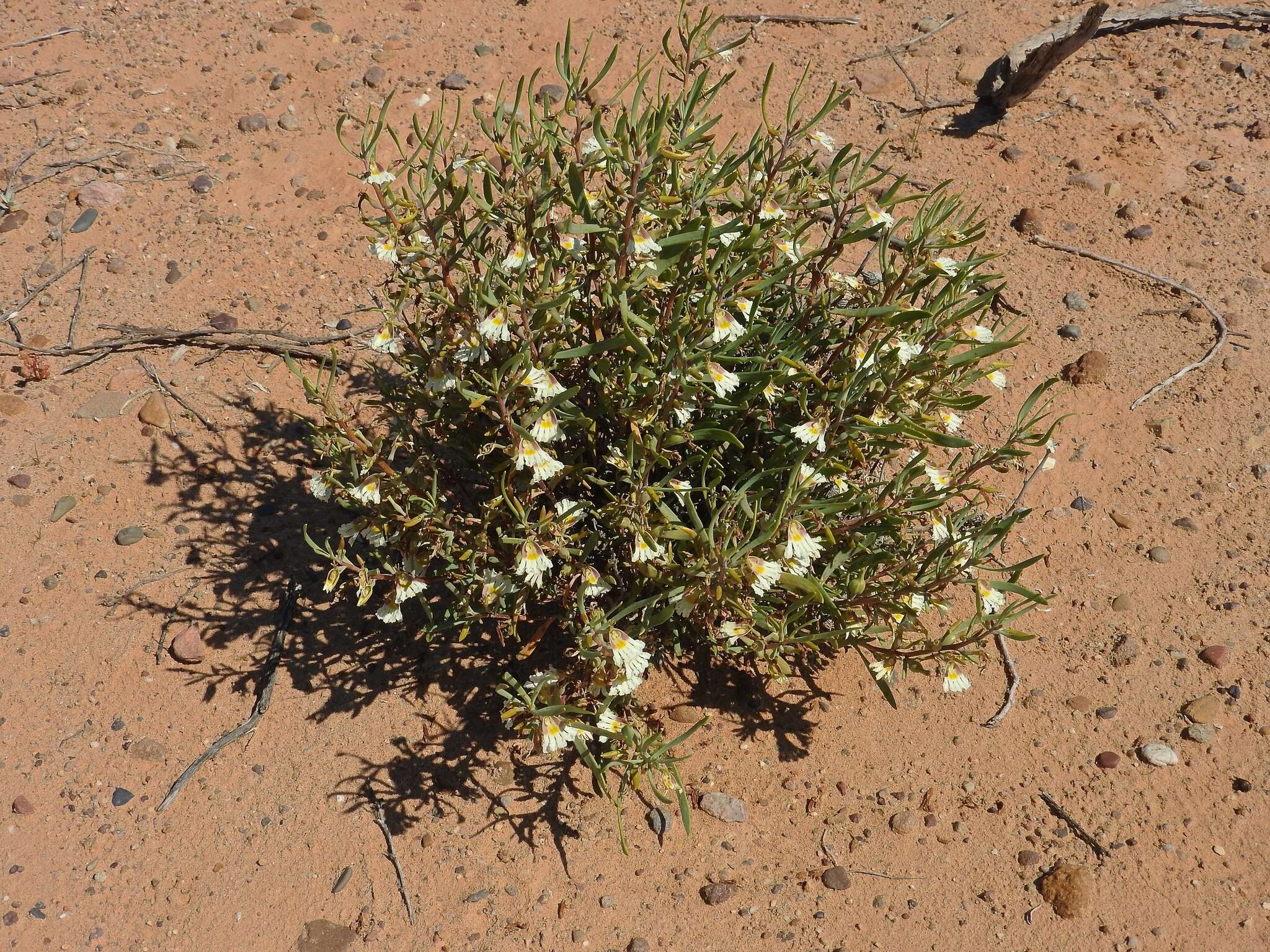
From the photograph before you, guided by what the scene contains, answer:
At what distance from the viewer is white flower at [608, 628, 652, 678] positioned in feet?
7.73

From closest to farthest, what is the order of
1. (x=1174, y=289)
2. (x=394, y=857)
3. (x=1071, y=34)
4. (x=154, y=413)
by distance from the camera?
(x=394, y=857) < (x=154, y=413) < (x=1174, y=289) < (x=1071, y=34)

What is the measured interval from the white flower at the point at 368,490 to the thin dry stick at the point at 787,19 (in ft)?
14.3

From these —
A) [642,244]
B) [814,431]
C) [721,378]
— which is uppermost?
[642,244]

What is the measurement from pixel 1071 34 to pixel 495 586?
423cm

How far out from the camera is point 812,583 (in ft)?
7.91

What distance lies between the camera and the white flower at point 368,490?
8.16ft

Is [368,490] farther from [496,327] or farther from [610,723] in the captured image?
[610,723]

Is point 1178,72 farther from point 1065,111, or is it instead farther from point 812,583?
point 812,583

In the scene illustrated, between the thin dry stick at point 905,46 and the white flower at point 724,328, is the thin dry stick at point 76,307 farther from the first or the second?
the thin dry stick at point 905,46

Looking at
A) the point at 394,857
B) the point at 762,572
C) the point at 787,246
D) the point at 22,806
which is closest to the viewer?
the point at 762,572

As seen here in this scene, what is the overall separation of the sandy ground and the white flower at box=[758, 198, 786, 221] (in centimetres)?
154

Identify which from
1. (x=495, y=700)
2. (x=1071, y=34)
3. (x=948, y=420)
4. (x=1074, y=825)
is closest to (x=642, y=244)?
(x=948, y=420)

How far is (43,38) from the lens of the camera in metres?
5.89

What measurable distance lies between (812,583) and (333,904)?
176 centimetres
